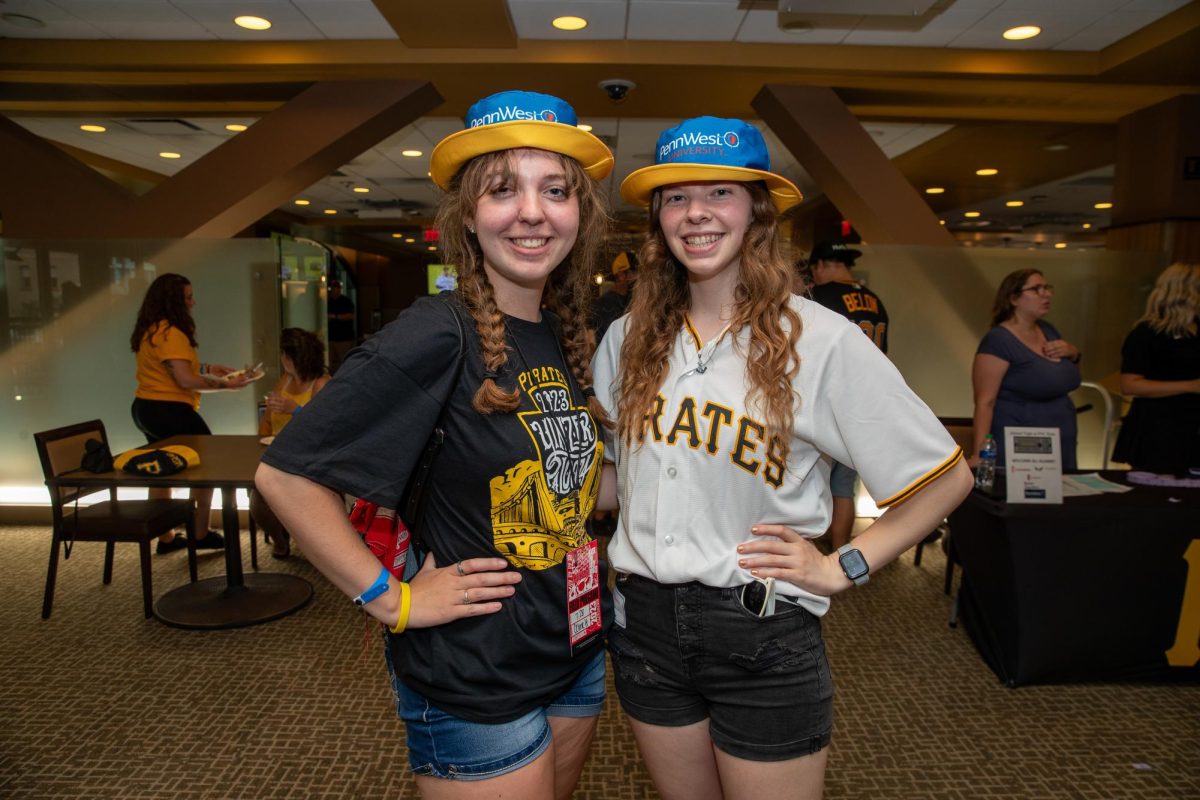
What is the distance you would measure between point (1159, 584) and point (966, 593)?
0.68 meters

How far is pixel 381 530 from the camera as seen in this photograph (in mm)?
1164

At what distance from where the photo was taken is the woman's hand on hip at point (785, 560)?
1.19 metres

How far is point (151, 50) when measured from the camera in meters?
4.71

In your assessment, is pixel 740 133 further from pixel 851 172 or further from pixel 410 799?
pixel 851 172

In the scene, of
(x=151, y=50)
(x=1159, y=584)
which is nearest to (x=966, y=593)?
(x=1159, y=584)

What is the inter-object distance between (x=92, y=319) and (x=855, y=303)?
183 inches

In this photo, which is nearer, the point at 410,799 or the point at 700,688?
the point at 700,688

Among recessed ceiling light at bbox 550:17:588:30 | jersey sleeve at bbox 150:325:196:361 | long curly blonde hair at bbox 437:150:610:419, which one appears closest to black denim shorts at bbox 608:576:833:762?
long curly blonde hair at bbox 437:150:610:419

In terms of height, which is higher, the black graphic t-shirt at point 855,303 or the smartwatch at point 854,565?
the black graphic t-shirt at point 855,303

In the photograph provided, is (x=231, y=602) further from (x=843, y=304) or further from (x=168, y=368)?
(x=843, y=304)

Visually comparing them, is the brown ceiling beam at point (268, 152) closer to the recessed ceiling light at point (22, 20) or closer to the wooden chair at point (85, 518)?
the recessed ceiling light at point (22, 20)

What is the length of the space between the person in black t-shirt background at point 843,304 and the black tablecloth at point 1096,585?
3.43ft

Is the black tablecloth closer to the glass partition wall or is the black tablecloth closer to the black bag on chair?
the black bag on chair

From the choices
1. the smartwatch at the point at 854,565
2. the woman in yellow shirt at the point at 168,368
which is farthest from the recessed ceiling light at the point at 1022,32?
the woman in yellow shirt at the point at 168,368
